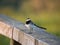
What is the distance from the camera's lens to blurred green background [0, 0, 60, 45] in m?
8.27

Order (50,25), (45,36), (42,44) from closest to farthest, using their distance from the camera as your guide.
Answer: (42,44)
(45,36)
(50,25)

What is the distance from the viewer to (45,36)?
201 cm

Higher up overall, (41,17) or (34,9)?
(41,17)

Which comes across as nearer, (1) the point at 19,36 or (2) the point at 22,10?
(1) the point at 19,36

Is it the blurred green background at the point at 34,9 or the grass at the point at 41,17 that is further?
the blurred green background at the point at 34,9

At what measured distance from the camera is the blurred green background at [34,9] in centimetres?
827

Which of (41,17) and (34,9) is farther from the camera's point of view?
(34,9)

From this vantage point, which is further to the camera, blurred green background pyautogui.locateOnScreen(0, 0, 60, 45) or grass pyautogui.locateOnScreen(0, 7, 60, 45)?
blurred green background pyautogui.locateOnScreen(0, 0, 60, 45)

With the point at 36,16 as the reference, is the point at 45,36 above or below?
above

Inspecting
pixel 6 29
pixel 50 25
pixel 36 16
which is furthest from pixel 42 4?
pixel 6 29

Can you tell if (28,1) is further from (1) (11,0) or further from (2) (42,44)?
(2) (42,44)

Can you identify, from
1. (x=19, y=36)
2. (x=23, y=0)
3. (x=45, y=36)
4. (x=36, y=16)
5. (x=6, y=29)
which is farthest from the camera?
(x=23, y=0)

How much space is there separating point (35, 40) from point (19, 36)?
0.74ft

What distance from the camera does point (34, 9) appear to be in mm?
9383
